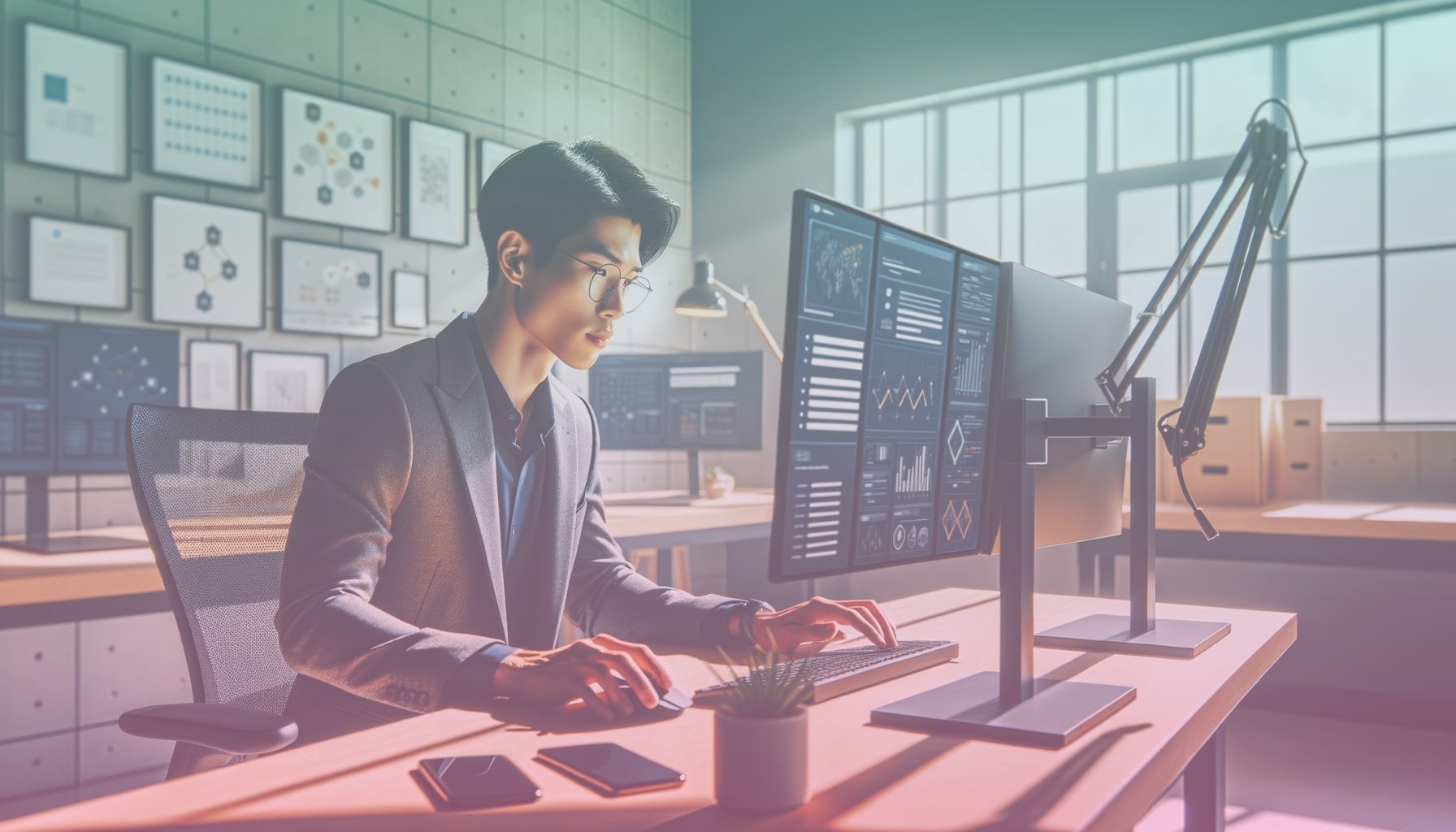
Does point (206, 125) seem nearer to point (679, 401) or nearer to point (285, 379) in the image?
point (285, 379)

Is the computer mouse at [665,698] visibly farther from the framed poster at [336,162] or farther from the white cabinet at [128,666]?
the framed poster at [336,162]

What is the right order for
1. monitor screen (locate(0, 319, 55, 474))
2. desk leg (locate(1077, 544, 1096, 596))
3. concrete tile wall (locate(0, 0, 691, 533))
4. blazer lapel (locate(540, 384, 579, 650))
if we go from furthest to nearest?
1. desk leg (locate(1077, 544, 1096, 596))
2. concrete tile wall (locate(0, 0, 691, 533))
3. monitor screen (locate(0, 319, 55, 474))
4. blazer lapel (locate(540, 384, 579, 650))

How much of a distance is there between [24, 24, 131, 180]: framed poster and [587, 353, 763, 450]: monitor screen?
163 centimetres

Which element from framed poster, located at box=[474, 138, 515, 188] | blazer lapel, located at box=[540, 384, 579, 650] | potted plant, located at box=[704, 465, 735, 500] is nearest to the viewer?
blazer lapel, located at box=[540, 384, 579, 650]

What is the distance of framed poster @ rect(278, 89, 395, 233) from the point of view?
3309mm

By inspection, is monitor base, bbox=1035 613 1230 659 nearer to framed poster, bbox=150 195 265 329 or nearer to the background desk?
the background desk

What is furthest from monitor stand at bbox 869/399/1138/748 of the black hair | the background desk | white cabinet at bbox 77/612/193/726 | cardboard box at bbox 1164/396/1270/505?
white cabinet at bbox 77/612/193/726

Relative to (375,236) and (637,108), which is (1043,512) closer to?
(375,236)

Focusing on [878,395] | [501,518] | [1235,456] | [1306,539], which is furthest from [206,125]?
[1306,539]

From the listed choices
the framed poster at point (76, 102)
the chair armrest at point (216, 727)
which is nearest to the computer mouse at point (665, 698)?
the chair armrest at point (216, 727)

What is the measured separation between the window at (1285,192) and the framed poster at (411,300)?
2276 millimetres

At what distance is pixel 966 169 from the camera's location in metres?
4.48

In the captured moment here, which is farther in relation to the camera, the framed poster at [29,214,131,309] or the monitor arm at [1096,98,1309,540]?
the framed poster at [29,214,131,309]

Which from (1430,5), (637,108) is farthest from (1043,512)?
(637,108)
